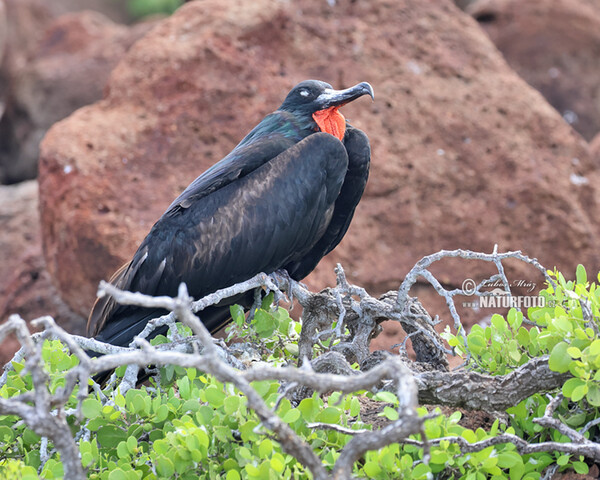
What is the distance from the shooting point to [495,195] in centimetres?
567

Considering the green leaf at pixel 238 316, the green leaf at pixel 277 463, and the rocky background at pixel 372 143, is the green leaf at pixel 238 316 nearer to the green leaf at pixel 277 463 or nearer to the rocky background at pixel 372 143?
the green leaf at pixel 277 463

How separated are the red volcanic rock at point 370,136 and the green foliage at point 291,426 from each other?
2.75 m

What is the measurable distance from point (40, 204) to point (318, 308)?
318cm

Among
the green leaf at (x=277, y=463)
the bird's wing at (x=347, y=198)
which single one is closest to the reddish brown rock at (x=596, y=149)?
the bird's wing at (x=347, y=198)

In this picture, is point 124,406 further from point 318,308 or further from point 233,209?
point 233,209

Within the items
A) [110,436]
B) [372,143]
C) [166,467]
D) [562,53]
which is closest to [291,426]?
[166,467]

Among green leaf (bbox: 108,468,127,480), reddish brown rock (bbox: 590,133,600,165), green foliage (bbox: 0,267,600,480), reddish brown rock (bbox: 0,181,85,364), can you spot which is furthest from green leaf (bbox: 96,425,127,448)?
reddish brown rock (bbox: 590,133,600,165)

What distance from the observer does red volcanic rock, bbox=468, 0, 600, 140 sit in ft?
27.1

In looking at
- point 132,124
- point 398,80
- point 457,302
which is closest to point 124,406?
point 132,124

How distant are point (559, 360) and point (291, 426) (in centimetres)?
69

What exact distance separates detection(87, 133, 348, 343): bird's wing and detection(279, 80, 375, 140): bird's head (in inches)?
12.6

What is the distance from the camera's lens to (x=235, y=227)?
10.8 ft

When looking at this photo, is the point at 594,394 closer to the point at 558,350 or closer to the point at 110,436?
the point at 558,350

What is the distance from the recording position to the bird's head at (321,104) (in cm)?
364
